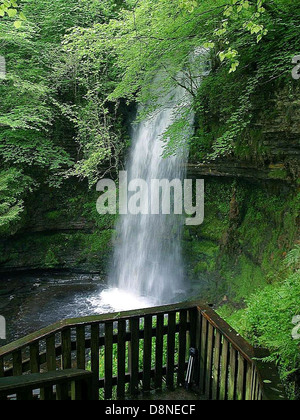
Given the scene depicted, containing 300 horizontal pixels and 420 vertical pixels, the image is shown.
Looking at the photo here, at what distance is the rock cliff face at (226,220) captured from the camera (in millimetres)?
6820

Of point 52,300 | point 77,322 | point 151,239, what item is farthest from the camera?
point 151,239

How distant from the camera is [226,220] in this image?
31.9ft

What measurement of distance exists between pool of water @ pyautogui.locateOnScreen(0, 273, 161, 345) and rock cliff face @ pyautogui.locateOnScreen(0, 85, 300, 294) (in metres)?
0.59

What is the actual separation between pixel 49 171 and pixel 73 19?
591 centimetres

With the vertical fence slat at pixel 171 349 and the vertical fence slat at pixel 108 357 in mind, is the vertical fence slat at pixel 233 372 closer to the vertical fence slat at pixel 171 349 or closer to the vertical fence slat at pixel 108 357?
the vertical fence slat at pixel 171 349

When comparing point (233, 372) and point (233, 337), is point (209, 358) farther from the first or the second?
point (233, 337)

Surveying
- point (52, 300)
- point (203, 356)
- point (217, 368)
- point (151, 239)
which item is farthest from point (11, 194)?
point (217, 368)

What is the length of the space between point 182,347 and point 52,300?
7.90m

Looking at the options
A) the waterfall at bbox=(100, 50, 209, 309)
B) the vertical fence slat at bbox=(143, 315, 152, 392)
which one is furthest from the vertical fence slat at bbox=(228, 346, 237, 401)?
the waterfall at bbox=(100, 50, 209, 309)

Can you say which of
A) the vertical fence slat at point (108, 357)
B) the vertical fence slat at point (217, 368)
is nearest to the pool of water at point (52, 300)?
the vertical fence slat at point (108, 357)

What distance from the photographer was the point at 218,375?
339 cm

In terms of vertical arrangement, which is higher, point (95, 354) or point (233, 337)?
point (233, 337)

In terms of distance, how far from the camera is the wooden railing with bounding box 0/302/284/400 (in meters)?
3.00

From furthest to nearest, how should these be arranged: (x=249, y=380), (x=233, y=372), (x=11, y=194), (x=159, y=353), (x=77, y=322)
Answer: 1. (x=11, y=194)
2. (x=159, y=353)
3. (x=77, y=322)
4. (x=233, y=372)
5. (x=249, y=380)
